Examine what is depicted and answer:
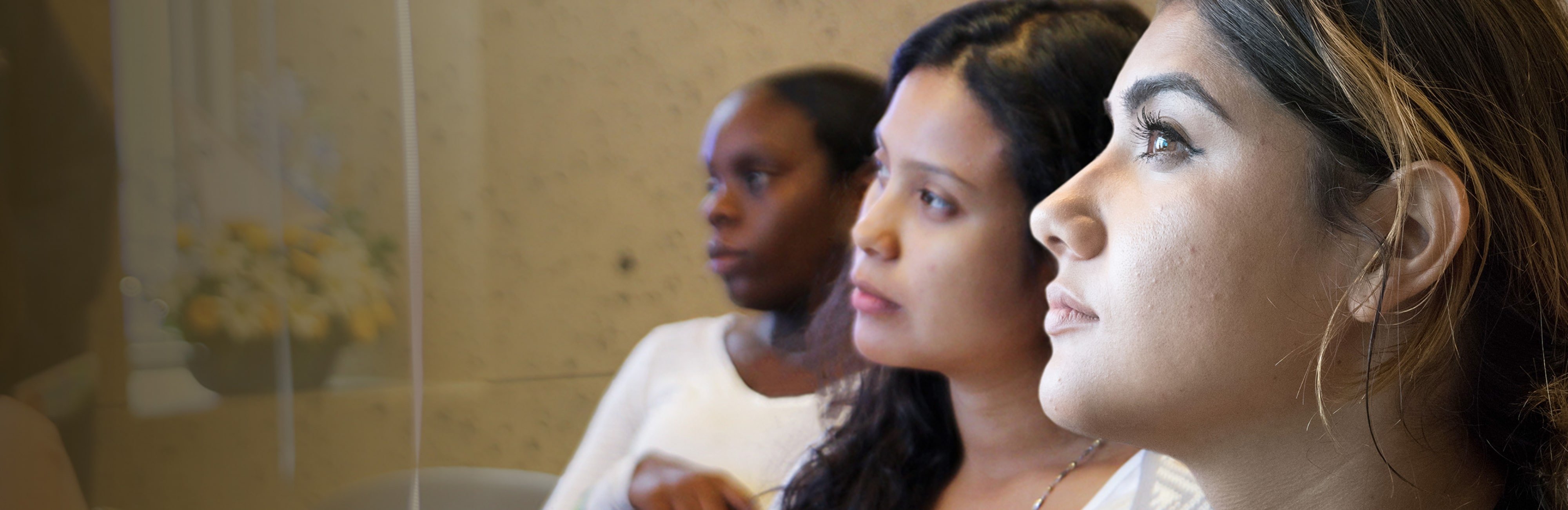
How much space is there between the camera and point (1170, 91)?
0.41 meters

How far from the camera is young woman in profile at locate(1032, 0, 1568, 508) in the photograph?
1.24 ft

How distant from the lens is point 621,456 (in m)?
0.62

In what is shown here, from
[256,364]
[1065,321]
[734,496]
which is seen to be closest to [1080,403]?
[1065,321]

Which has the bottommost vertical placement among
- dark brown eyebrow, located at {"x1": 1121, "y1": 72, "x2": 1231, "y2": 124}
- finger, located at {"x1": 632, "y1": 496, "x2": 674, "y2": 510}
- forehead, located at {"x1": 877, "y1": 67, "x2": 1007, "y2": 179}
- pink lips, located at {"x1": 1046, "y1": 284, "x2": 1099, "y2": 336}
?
finger, located at {"x1": 632, "y1": 496, "x2": 674, "y2": 510}

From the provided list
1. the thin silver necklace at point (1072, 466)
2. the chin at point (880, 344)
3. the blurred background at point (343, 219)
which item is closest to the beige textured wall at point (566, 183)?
the blurred background at point (343, 219)

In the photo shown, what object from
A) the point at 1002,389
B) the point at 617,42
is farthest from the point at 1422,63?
the point at 617,42

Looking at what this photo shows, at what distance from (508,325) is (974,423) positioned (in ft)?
0.91

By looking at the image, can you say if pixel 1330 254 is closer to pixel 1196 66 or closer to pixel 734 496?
pixel 1196 66

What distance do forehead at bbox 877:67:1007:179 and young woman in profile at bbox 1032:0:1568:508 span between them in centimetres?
14

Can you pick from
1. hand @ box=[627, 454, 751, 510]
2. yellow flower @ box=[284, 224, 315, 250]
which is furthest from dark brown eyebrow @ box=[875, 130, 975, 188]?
yellow flower @ box=[284, 224, 315, 250]

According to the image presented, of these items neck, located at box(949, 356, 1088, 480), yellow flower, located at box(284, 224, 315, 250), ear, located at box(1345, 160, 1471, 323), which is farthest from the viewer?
neck, located at box(949, 356, 1088, 480)

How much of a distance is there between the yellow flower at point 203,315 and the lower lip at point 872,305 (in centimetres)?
33

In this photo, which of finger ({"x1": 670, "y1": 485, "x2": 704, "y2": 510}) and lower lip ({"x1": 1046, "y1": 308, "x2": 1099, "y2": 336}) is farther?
finger ({"x1": 670, "y1": 485, "x2": 704, "y2": 510})

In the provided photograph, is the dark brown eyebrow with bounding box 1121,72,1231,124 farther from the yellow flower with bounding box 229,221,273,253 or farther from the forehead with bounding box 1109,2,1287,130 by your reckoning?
the yellow flower with bounding box 229,221,273,253
